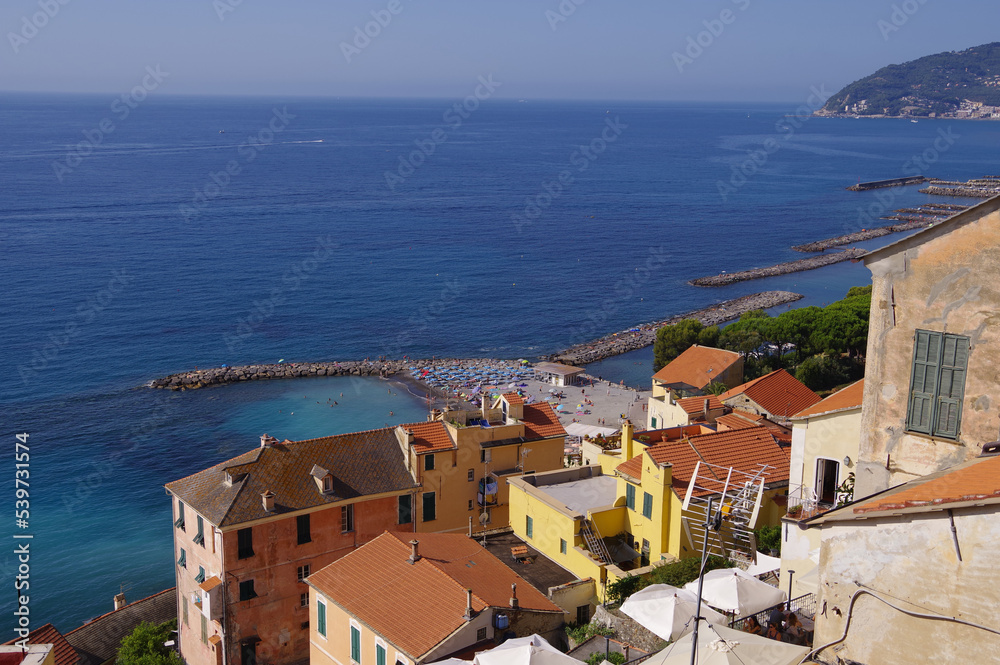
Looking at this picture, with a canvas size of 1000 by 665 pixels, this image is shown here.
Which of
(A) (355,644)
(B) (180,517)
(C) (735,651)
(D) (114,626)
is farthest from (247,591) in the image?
(C) (735,651)

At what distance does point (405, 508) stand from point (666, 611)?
1373 centimetres

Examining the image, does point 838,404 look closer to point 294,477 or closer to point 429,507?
point 429,507

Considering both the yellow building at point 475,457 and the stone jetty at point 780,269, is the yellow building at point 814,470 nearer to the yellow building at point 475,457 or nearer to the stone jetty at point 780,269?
the yellow building at point 475,457

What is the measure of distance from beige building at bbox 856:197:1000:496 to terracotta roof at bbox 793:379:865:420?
586cm

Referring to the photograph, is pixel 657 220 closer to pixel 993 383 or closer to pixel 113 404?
pixel 113 404

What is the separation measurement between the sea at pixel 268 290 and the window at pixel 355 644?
749 inches

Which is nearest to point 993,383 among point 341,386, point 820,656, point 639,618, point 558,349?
point 820,656

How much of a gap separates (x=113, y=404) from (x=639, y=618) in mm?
51199

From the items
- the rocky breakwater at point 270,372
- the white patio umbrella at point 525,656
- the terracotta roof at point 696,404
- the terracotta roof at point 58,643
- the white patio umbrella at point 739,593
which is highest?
the white patio umbrella at point 739,593

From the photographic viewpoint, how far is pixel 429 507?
2902 cm

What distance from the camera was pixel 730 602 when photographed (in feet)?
51.1

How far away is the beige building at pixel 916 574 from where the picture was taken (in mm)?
7648

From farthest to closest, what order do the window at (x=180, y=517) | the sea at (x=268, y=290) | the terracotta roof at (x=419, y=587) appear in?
the sea at (x=268, y=290)
the window at (x=180, y=517)
the terracotta roof at (x=419, y=587)

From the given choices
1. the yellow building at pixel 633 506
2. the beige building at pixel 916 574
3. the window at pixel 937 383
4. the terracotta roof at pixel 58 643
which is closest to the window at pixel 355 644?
the yellow building at pixel 633 506
